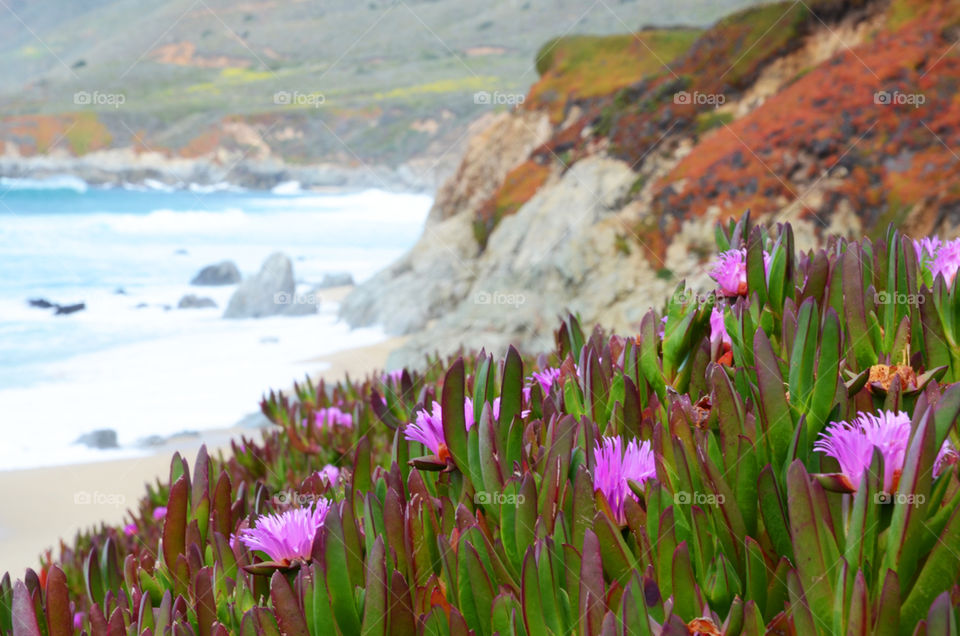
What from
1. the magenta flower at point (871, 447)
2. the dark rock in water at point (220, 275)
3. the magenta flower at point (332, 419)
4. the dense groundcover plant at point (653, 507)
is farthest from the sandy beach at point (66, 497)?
the dark rock in water at point (220, 275)

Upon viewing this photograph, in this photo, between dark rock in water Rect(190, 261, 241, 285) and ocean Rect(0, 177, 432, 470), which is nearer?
ocean Rect(0, 177, 432, 470)

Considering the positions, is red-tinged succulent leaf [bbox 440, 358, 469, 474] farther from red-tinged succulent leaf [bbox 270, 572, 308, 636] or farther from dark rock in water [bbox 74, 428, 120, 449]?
dark rock in water [bbox 74, 428, 120, 449]

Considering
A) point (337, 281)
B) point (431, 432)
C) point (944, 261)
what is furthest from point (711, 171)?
point (337, 281)

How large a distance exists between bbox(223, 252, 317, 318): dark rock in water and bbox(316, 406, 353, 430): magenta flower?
1571cm

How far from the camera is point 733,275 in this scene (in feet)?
5.08

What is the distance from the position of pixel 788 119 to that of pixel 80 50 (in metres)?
102

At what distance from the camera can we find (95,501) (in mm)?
7758

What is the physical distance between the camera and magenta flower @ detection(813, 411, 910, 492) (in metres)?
0.88

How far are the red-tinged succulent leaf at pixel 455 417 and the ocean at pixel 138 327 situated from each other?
9.10m

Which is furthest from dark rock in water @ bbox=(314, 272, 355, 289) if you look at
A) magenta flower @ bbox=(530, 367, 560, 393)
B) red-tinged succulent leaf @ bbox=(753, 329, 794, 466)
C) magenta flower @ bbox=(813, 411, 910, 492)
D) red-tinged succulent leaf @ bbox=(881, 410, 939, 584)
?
red-tinged succulent leaf @ bbox=(881, 410, 939, 584)

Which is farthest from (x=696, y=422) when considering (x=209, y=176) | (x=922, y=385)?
(x=209, y=176)

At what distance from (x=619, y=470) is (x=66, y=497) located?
8306 millimetres

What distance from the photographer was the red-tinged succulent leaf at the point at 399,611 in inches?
37.4

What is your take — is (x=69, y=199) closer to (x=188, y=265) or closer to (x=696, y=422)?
(x=188, y=265)
